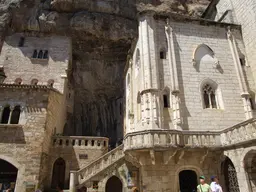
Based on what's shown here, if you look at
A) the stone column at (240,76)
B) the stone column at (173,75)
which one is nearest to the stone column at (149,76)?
the stone column at (173,75)

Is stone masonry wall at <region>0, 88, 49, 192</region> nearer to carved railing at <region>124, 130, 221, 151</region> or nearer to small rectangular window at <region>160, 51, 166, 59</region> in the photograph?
carved railing at <region>124, 130, 221, 151</region>

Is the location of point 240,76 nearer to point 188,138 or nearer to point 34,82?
point 188,138

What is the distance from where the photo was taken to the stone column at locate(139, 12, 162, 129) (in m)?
11.5

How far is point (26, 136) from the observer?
1411 centimetres

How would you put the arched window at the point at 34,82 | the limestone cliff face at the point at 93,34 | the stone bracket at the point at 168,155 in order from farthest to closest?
the limestone cliff face at the point at 93,34 → the arched window at the point at 34,82 → the stone bracket at the point at 168,155

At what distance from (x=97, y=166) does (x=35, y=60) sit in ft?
48.7

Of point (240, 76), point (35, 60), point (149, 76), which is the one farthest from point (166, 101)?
point (35, 60)

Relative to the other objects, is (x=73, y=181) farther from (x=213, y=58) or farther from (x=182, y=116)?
(x=213, y=58)

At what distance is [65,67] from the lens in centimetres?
2183

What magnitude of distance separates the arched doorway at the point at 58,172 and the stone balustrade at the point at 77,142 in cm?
137

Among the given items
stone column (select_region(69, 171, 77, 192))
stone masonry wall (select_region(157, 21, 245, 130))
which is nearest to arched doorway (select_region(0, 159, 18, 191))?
stone column (select_region(69, 171, 77, 192))

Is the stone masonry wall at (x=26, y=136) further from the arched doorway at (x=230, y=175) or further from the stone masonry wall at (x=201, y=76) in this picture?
the arched doorway at (x=230, y=175)

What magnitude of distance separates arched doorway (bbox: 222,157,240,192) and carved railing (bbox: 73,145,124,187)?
6525 mm

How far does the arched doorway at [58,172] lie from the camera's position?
1612 centimetres
